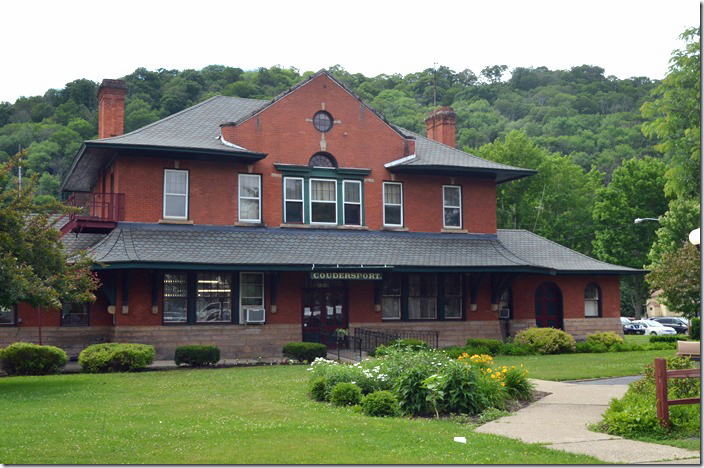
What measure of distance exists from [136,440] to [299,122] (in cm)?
2083

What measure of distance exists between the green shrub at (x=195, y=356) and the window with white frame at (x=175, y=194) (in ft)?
18.7

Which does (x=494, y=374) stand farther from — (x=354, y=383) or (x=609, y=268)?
(x=609, y=268)

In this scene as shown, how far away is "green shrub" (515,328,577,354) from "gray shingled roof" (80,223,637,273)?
8.07 ft

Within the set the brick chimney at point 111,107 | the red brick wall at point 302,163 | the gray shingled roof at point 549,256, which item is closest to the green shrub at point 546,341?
the gray shingled roof at point 549,256

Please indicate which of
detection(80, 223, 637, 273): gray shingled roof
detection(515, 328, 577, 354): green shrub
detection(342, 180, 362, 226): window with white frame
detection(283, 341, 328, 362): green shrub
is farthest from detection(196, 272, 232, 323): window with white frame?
detection(515, 328, 577, 354): green shrub

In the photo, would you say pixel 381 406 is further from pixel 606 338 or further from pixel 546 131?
pixel 546 131

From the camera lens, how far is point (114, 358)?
23688mm

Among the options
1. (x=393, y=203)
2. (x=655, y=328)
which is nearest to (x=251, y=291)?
(x=393, y=203)

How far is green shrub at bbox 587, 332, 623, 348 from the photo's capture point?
105ft

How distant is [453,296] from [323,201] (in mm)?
6641

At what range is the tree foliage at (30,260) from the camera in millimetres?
18188

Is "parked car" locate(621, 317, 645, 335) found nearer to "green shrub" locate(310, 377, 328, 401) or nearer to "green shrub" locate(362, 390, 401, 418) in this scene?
"green shrub" locate(310, 377, 328, 401)

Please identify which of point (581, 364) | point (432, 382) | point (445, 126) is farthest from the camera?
point (445, 126)

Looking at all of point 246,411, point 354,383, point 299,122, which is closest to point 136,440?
point 246,411
